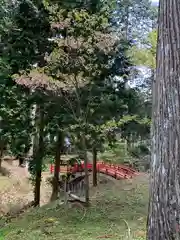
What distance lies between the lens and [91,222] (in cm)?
875

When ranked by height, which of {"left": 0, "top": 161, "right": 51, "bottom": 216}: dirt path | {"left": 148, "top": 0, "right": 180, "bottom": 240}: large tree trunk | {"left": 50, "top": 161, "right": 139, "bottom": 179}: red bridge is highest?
{"left": 148, "top": 0, "right": 180, "bottom": 240}: large tree trunk

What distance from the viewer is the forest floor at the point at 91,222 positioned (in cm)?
746

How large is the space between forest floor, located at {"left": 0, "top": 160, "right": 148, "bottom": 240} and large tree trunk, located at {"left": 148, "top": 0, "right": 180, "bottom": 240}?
106 inches

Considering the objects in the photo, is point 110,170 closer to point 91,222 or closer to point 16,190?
point 16,190

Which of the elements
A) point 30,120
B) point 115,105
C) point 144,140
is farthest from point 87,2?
point 144,140

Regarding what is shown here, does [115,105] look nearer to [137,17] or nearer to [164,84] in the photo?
[164,84]

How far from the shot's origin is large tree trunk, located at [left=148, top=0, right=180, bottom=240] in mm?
3900

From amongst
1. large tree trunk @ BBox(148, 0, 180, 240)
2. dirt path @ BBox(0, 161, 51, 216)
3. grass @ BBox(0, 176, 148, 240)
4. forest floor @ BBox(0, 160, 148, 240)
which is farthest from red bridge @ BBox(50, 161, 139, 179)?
large tree trunk @ BBox(148, 0, 180, 240)

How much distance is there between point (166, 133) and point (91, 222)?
526 centimetres

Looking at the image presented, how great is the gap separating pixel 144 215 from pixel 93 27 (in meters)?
5.04

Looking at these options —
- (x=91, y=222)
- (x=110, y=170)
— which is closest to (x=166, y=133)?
(x=91, y=222)

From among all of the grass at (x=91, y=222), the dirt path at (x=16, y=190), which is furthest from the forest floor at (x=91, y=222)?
the dirt path at (x=16, y=190)

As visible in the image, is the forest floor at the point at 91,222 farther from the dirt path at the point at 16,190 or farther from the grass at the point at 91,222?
the dirt path at the point at 16,190

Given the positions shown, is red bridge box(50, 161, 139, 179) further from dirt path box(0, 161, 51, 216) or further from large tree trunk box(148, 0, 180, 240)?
large tree trunk box(148, 0, 180, 240)
